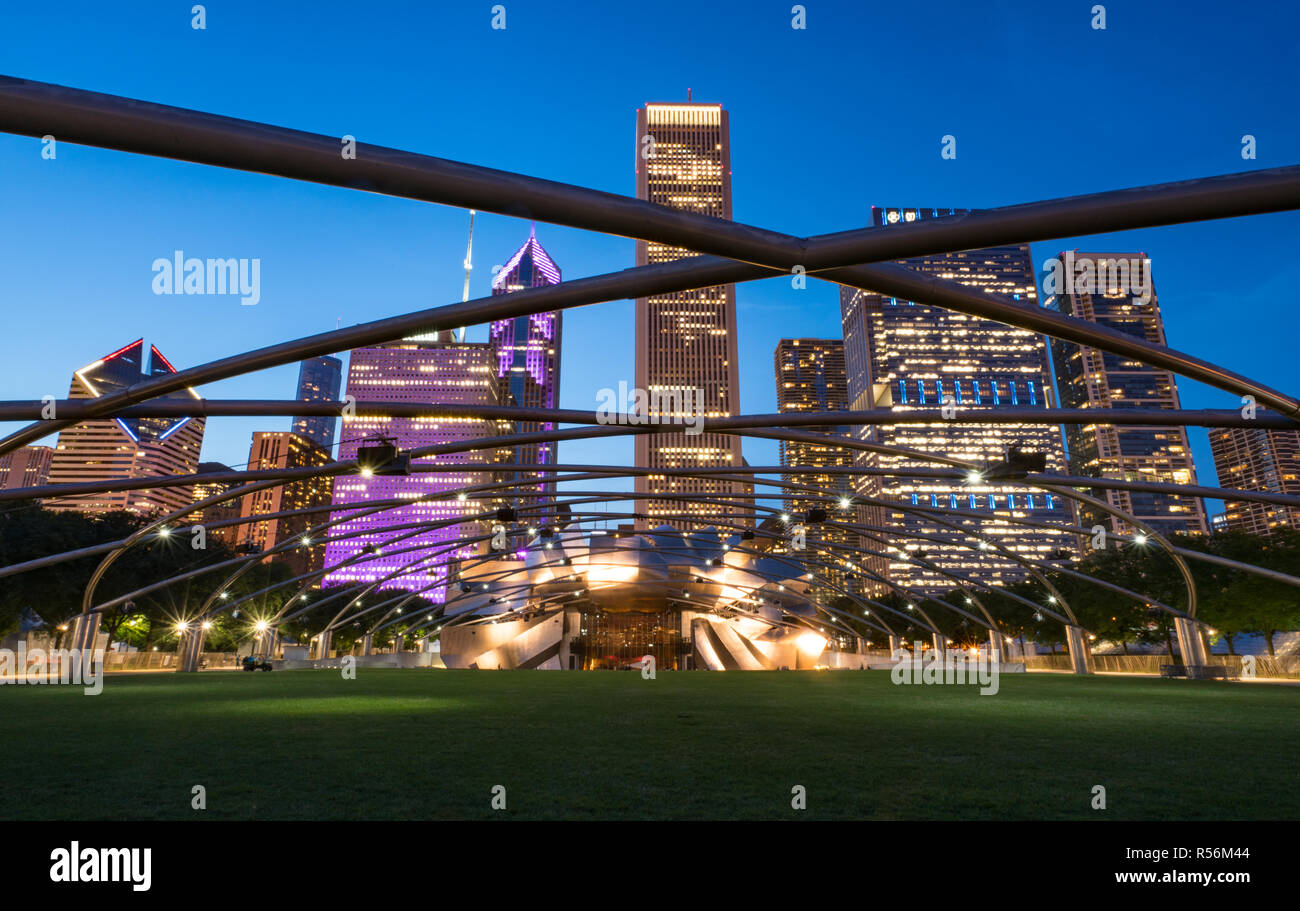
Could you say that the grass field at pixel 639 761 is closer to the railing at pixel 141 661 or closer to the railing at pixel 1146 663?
the railing at pixel 1146 663

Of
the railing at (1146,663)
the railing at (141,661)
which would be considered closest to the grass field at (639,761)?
the railing at (1146,663)

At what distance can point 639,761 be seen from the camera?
865cm

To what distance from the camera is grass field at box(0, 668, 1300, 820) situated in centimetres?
614

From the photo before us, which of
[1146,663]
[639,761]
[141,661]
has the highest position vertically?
[639,761]

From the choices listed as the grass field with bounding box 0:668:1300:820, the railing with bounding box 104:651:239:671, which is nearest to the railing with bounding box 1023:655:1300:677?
the grass field with bounding box 0:668:1300:820

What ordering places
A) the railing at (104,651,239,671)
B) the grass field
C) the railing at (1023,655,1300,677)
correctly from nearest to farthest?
the grass field, the railing at (1023,655,1300,677), the railing at (104,651,239,671)

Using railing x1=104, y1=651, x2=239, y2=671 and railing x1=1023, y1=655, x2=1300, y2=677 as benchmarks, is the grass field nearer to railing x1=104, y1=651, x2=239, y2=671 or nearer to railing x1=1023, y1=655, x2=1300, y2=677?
railing x1=1023, y1=655, x2=1300, y2=677

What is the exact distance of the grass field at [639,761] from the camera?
6.14 m

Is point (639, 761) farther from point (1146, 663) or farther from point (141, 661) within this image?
point (141, 661)

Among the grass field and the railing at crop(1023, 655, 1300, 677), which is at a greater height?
the grass field

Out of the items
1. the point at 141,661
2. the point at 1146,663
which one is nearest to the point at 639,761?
the point at 1146,663

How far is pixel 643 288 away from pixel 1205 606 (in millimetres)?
57079

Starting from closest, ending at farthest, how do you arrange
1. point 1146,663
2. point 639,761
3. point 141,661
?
point 639,761
point 1146,663
point 141,661

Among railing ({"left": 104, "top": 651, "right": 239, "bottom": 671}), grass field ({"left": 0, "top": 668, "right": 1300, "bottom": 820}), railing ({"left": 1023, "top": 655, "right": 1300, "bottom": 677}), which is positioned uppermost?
grass field ({"left": 0, "top": 668, "right": 1300, "bottom": 820})
